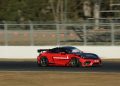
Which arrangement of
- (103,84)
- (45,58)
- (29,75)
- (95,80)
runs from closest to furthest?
(103,84), (95,80), (29,75), (45,58)

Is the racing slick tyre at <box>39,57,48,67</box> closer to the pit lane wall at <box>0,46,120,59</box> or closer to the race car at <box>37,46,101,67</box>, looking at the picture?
the race car at <box>37,46,101,67</box>

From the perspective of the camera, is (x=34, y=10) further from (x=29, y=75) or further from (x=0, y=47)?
(x=29, y=75)

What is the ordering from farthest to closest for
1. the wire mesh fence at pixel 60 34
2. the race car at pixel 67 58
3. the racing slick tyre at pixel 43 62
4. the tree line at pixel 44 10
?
1. the tree line at pixel 44 10
2. the wire mesh fence at pixel 60 34
3. the racing slick tyre at pixel 43 62
4. the race car at pixel 67 58

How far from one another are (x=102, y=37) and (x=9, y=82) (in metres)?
18.3

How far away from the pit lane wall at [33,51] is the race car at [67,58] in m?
6.78

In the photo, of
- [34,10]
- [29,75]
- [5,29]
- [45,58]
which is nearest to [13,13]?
[34,10]

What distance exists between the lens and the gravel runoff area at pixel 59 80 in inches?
648

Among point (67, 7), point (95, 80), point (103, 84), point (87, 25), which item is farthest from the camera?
point (67, 7)

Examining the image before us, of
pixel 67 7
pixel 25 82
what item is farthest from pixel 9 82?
pixel 67 7

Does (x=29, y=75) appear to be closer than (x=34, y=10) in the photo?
Yes

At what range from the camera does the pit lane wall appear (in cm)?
3319

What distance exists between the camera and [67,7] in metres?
63.1

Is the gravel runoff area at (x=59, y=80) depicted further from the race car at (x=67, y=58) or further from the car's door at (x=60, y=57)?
the car's door at (x=60, y=57)

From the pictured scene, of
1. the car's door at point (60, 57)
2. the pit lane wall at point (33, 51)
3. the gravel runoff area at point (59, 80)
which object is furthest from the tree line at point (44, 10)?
the gravel runoff area at point (59, 80)
